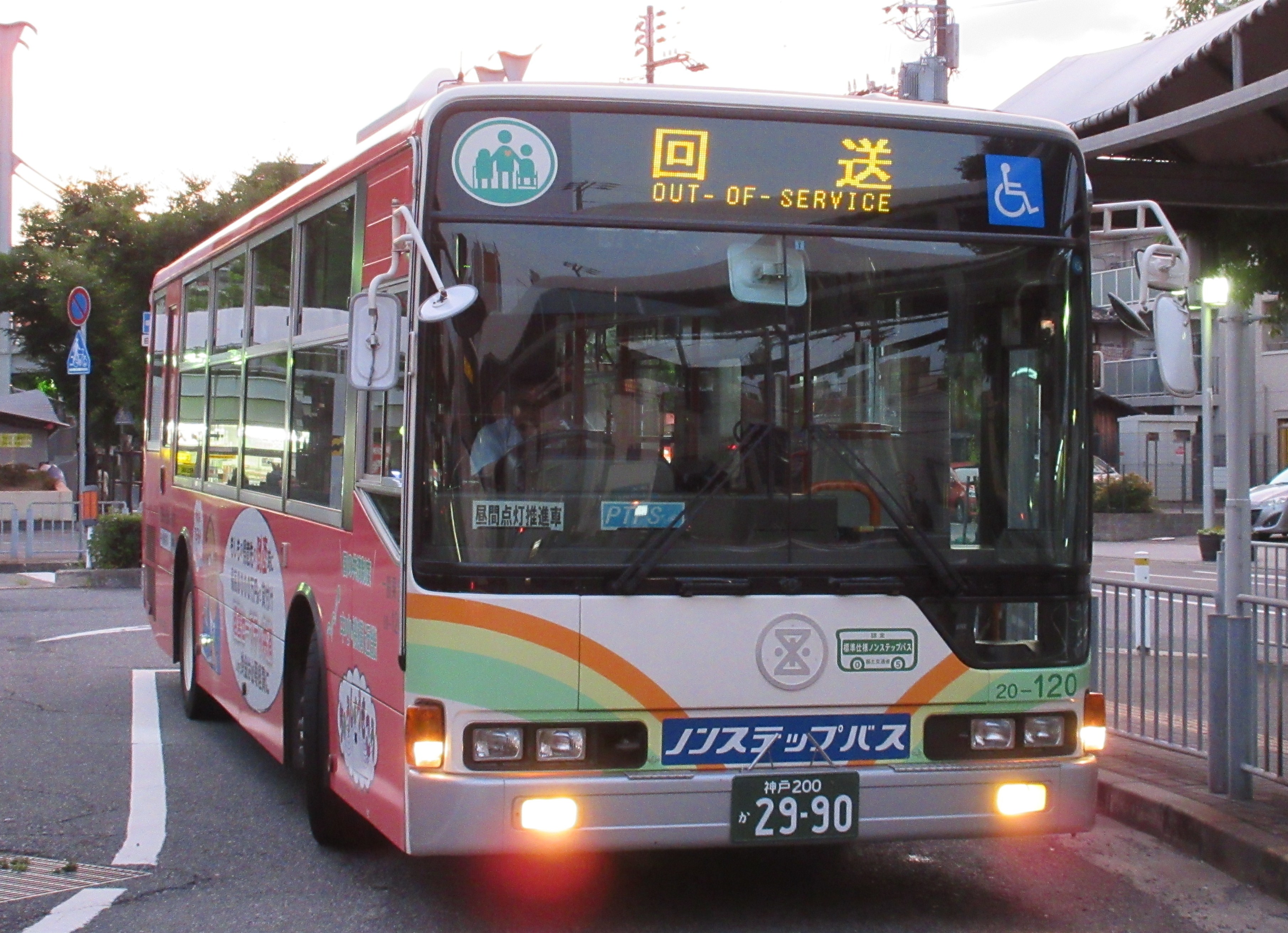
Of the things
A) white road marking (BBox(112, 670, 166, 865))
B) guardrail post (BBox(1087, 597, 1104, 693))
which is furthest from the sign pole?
guardrail post (BBox(1087, 597, 1104, 693))

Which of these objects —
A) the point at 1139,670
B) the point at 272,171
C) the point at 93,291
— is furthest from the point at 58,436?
the point at 1139,670

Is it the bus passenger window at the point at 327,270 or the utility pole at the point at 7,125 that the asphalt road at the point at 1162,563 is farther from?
the utility pole at the point at 7,125

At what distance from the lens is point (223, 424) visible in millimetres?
8734

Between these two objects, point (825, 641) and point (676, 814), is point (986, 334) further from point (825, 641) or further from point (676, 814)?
point (676, 814)

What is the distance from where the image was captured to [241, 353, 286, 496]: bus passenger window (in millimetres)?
7258

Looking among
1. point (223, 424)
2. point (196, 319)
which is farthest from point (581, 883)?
point (196, 319)

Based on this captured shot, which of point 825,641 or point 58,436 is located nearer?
point 825,641

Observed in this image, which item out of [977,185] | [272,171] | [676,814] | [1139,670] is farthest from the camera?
[272,171]

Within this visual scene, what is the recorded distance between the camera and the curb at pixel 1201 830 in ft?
20.6

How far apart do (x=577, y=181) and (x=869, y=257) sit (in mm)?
1037

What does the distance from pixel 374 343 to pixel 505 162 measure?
0.74 metres

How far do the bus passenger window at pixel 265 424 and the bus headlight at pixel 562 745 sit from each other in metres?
2.62

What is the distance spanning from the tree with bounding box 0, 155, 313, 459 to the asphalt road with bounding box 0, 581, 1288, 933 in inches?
916

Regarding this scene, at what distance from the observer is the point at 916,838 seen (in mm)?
5332
